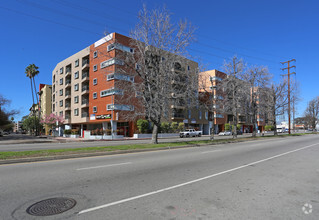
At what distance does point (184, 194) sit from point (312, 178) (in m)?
4.61

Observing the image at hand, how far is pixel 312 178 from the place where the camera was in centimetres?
646

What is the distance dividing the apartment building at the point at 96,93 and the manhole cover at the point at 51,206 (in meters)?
27.4

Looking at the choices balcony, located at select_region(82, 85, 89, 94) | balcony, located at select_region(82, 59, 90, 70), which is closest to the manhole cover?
balcony, located at select_region(82, 85, 89, 94)

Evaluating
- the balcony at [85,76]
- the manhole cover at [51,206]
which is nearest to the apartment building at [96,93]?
the balcony at [85,76]

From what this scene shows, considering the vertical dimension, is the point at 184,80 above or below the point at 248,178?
above

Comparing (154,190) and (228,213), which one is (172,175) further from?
(228,213)

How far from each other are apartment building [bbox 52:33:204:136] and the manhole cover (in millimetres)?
27412

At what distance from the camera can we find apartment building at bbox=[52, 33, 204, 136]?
121 ft

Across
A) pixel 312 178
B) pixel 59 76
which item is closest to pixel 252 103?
pixel 312 178

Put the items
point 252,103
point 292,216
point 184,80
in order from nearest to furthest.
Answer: point 292,216 < point 184,80 < point 252,103

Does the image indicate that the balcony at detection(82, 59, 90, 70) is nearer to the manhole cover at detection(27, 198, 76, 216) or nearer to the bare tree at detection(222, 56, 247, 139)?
the bare tree at detection(222, 56, 247, 139)

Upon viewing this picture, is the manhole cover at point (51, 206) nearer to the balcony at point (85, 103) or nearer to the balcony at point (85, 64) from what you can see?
the balcony at point (85, 103)

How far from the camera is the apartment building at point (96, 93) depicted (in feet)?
121

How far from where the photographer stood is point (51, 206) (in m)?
3.95
